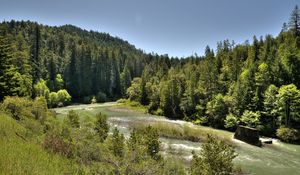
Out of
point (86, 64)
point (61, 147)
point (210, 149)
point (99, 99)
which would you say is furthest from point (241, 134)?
point (86, 64)

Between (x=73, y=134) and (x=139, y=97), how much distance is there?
82.8m

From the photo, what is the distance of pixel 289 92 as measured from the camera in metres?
52.4

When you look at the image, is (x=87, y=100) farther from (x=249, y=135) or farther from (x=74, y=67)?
(x=249, y=135)

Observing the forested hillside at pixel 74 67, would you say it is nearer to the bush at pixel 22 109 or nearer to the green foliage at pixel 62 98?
the green foliage at pixel 62 98

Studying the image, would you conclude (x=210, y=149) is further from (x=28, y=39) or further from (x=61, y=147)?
(x=28, y=39)

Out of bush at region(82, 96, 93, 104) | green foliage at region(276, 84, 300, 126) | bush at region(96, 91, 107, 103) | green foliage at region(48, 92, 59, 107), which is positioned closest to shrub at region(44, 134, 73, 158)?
green foliage at region(276, 84, 300, 126)

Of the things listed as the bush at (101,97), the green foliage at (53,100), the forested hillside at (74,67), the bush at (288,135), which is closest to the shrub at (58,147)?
the bush at (288,135)

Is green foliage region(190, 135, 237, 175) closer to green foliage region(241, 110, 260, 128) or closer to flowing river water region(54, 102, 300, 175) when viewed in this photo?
flowing river water region(54, 102, 300, 175)

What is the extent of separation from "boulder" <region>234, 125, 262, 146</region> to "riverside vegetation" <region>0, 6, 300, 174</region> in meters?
6.62

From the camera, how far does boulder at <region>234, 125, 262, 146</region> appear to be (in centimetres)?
4419

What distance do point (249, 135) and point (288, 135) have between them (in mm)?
7984

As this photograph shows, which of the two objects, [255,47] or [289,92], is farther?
[255,47]

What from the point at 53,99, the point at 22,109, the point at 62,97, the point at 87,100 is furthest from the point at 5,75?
the point at 87,100

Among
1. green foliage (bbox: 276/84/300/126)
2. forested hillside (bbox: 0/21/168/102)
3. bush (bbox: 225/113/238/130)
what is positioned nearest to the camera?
green foliage (bbox: 276/84/300/126)
